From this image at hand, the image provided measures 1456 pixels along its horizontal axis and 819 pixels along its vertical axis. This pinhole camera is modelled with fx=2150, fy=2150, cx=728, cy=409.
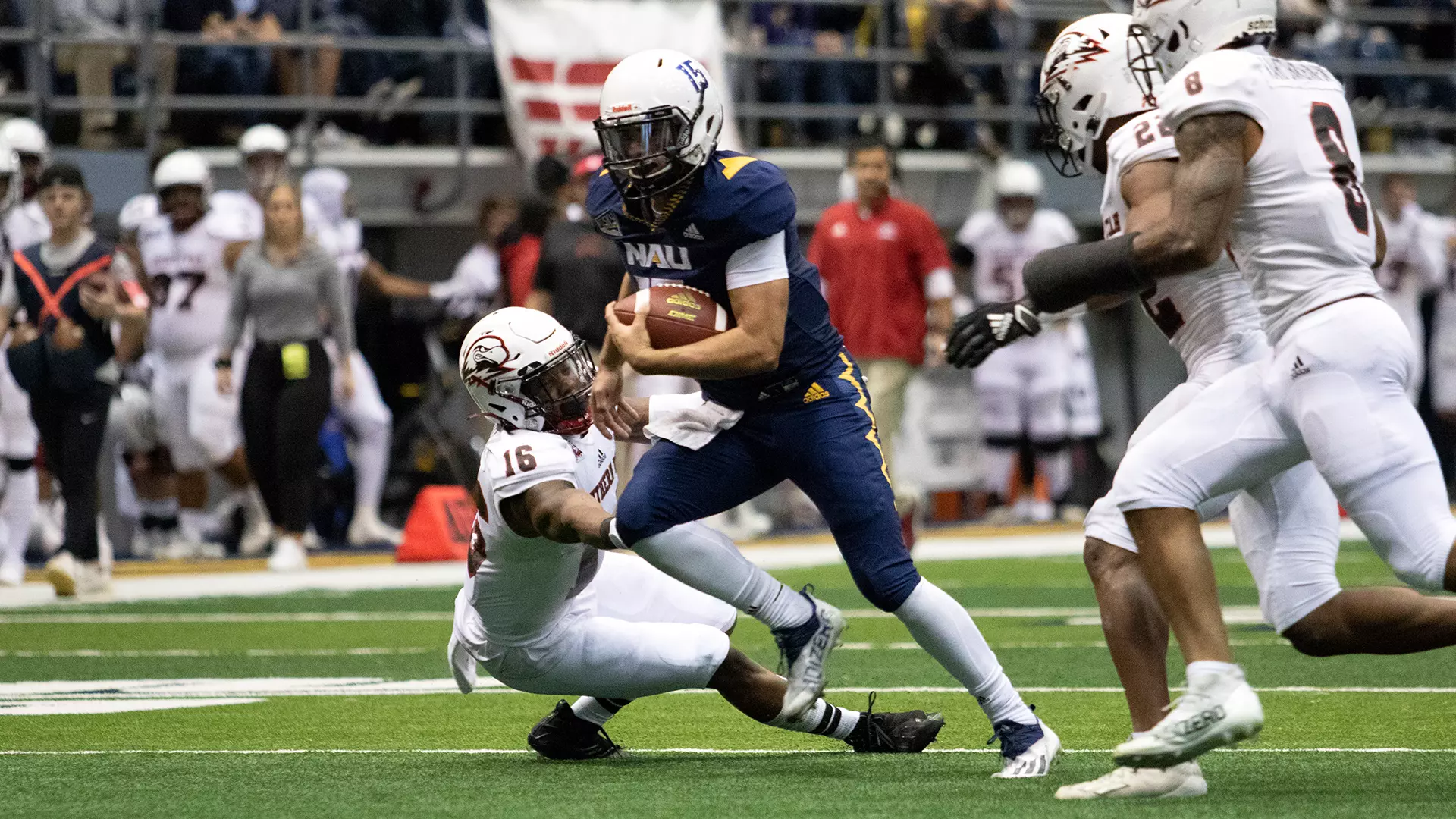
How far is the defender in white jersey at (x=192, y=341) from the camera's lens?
1197 centimetres

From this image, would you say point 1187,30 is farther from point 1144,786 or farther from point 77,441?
point 77,441

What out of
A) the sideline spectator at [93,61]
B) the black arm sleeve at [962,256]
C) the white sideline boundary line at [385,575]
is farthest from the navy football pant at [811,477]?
the black arm sleeve at [962,256]

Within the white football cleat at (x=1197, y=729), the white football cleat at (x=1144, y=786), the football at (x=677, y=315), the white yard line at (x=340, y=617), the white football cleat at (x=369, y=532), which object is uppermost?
the football at (x=677, y=315)

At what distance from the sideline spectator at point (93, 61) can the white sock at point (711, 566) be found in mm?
9418

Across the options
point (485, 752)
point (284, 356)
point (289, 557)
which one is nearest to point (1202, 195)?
point (485, 752)

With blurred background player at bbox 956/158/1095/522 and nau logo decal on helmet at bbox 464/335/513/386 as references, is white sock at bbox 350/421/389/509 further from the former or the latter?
nau logo decal on helmet at bbox 464/335/513/386

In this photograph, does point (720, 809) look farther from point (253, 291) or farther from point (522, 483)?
point (253, 291)

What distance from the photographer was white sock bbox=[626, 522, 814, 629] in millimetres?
5004

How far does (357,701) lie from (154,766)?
1.38 metres

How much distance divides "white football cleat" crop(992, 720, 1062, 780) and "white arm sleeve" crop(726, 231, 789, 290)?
3.88ft

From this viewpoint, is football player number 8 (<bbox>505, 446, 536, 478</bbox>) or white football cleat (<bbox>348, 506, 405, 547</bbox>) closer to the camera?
football player number 8 (<bbox>505, 446, 536, 478</bbox>)

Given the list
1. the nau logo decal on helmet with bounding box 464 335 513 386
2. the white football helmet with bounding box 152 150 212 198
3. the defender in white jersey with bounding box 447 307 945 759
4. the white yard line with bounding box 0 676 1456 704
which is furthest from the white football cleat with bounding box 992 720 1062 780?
the white football helmet with bounding box 152 150 212 198

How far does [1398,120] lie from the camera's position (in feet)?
57.1

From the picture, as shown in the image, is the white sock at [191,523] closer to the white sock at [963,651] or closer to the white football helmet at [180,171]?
the white football helmet at [180,171]
